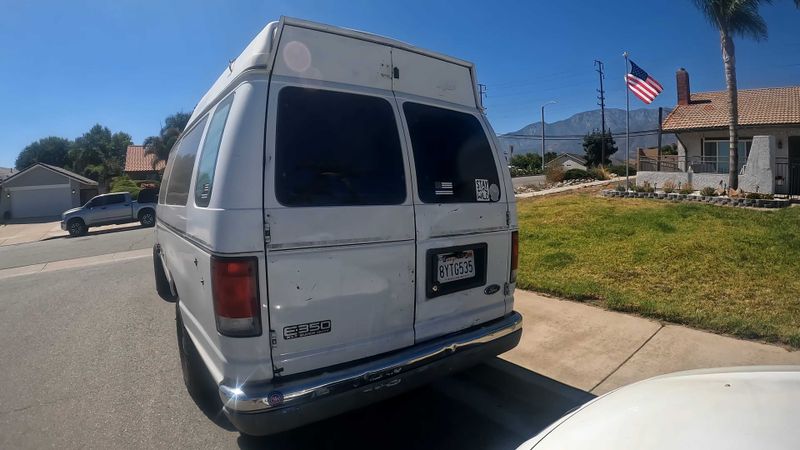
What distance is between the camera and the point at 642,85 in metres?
18.4

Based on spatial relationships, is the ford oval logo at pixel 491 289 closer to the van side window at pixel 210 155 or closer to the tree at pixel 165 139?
the van side window at pixel 210 155

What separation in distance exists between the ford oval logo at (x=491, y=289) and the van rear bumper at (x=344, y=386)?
0.93 feet

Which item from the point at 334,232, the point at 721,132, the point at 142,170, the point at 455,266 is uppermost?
the point at 142,170

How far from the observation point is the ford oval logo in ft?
10.4

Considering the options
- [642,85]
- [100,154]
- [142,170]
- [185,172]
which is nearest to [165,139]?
[142,170]

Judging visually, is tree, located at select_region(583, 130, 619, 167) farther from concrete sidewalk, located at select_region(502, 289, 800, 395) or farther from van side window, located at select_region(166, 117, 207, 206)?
van side window, located at select_region(166, 117, 207, 206)

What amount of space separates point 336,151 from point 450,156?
0.86m

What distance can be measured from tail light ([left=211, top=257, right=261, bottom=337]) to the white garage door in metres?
44.2

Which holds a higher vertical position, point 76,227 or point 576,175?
point 576,175

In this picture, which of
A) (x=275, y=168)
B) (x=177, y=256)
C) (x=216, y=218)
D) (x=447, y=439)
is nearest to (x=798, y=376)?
(x=447, y=439)

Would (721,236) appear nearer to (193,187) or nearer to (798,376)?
(798,376)

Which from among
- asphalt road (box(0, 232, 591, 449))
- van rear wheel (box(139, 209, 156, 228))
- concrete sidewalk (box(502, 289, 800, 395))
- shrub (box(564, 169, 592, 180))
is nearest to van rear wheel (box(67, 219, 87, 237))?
van rear wheel (box(139, 209, 156, 228))

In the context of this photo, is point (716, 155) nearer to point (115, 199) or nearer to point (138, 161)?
point (115, 199)

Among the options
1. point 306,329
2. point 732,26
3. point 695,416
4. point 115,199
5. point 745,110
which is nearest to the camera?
point 695,416
